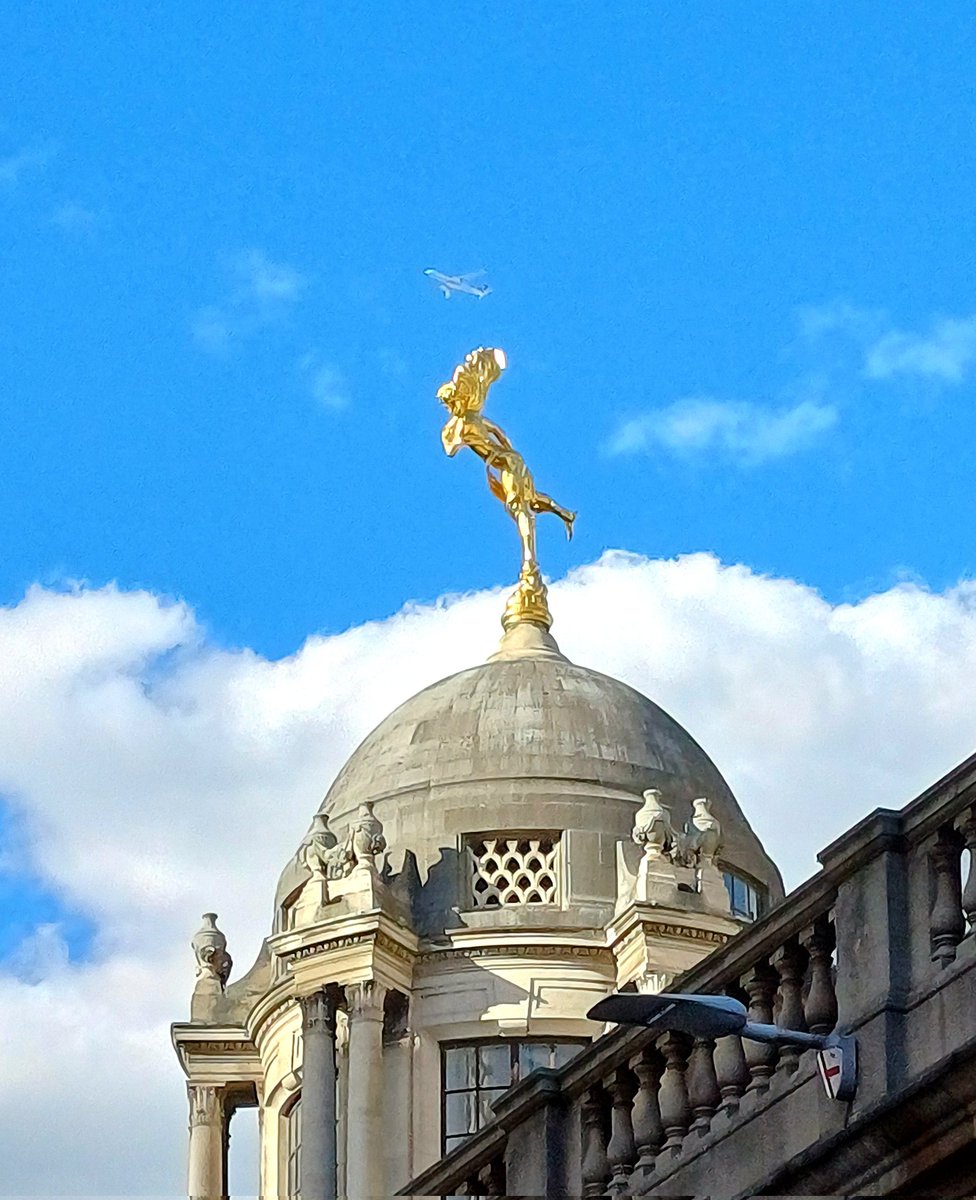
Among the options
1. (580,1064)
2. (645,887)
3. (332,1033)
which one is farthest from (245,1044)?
(580,1064)

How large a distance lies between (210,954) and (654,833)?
580 cm

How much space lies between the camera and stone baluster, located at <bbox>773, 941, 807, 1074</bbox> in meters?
18.0

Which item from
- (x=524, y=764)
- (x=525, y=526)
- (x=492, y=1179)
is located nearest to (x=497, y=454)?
(x=525, y=526)

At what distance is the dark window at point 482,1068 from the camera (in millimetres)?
35969

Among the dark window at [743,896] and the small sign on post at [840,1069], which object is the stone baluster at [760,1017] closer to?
the small sign on post at [840,1069]

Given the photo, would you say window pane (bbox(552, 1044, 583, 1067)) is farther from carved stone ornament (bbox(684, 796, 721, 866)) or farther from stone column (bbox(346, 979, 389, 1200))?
carved stone ornament (bbox(684, 796, 721, 866))

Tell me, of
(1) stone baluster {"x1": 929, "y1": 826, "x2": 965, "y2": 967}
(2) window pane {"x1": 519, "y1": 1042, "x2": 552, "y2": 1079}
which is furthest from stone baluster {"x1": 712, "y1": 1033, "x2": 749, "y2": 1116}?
(2) window pane {"x1": 519, "y1": 1042, "x2": 552, "y2": 1079}

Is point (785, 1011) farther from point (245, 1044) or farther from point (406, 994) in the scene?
point (245, 1044)

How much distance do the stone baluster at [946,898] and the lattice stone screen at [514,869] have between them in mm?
19557

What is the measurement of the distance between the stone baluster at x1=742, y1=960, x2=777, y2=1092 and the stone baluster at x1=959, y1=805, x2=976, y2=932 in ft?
5.43

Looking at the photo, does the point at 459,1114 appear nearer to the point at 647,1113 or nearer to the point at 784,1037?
the point at 647,1113

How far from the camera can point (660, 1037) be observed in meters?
19.0

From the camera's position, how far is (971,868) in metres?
17.0

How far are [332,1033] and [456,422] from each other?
7.77 m
